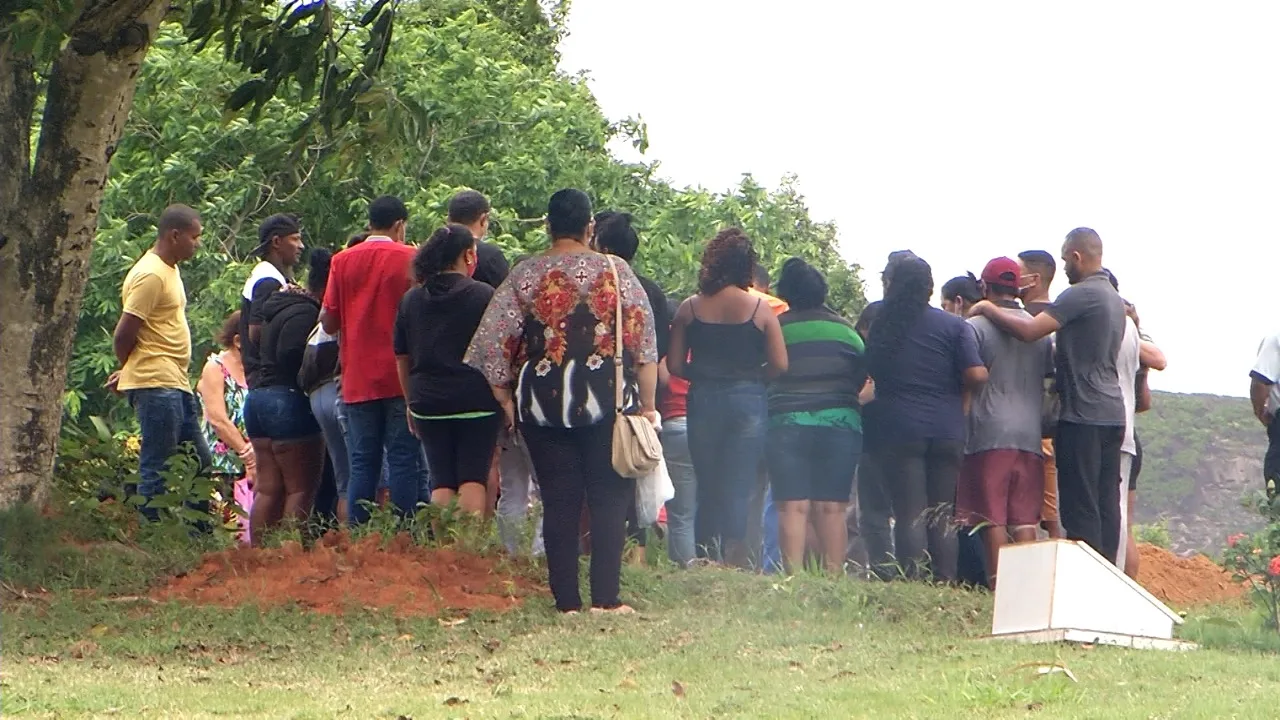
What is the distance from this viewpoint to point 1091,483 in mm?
9734

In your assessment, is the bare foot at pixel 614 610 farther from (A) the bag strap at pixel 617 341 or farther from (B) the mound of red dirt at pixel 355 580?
(A) the bag strap at pixel 617 341

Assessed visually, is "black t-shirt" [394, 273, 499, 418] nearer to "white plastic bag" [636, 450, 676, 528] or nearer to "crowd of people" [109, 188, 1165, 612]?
"crowd of people" [109, 188, 1165, 612]

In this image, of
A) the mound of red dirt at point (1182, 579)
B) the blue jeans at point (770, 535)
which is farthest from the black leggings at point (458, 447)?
the mound of red dirt at point (1182, 579)

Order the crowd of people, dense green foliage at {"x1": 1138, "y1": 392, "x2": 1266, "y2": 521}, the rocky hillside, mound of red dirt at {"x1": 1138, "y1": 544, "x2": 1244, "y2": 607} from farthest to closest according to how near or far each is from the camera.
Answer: dense green foliage at {"x1": 1138, "y1": 392, "x2": 1266, "y2": 521}
the rocky hillside
mound of red dirt at {"x1": 1138, "y1": 544, "x2": 1244, "y2": 607}
the crowd of people

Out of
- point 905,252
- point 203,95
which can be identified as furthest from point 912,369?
point 203,95

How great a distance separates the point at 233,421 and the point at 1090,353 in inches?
213

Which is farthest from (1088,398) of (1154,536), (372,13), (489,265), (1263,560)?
(1154,536)

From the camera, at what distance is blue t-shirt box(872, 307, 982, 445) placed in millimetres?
10250

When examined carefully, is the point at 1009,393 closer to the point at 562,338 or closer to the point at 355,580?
the point at 562,338

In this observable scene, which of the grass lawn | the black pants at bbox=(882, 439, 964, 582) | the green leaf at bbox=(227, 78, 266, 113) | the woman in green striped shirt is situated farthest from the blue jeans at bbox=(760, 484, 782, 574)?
the green leaf at bbox=(227, 78, 266, 113)

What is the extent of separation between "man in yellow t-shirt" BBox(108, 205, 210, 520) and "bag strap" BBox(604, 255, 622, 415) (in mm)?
2889

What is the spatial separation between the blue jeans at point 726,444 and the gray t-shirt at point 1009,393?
49.1 inches

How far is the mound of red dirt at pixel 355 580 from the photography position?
8.62m

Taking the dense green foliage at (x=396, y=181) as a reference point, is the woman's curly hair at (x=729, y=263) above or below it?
below
